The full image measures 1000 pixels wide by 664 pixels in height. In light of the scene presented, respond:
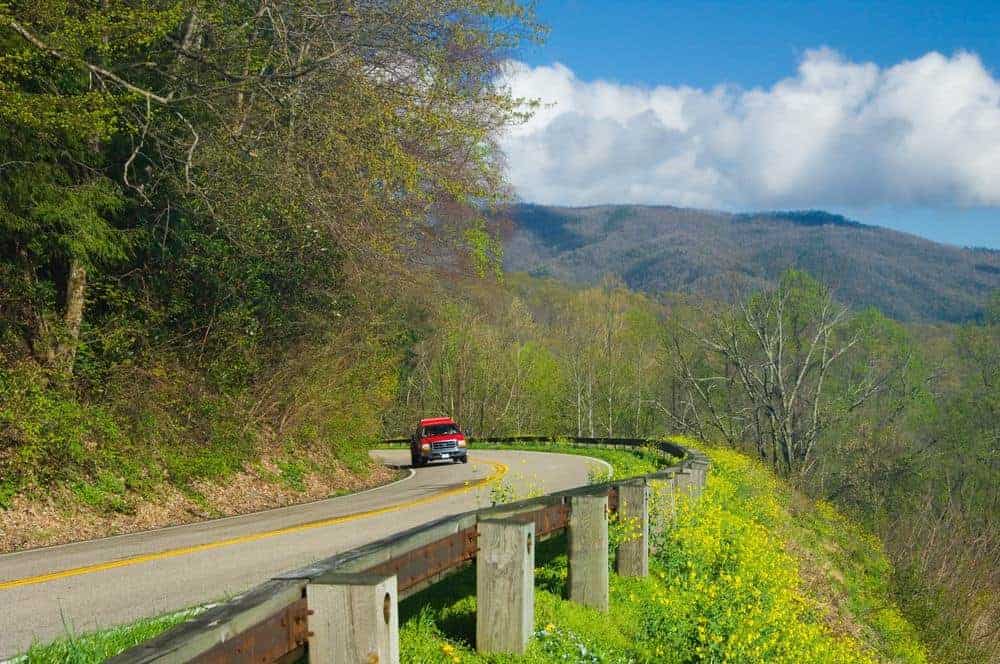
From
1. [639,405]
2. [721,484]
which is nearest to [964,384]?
[639,405]

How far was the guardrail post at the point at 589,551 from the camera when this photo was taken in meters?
7.14

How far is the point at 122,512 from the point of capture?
46.4 feet

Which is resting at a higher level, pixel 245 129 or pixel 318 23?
pixel 318 23

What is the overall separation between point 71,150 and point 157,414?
455 centimetres

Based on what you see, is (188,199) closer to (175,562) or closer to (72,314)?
(72,314)

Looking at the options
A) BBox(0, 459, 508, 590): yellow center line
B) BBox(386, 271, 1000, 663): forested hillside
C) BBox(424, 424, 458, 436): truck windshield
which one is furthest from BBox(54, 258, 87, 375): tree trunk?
BBox(424, 424, 458, 436): truck windshield

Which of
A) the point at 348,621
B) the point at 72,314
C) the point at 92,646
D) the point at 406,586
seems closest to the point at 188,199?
the point at 72,314

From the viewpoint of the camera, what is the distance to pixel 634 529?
839 centimetres

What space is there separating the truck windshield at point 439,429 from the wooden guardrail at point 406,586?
25110mm

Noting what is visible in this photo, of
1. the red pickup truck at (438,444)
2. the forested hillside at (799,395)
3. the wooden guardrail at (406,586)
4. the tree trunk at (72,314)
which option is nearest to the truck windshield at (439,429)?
the red pickup truck at (438,444)

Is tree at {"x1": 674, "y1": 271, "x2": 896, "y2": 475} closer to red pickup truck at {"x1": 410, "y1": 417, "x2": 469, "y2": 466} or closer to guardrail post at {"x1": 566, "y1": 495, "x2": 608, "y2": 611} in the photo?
red pickup truck at {"x1": 410, "y1": 417, "x2": 469, "y2": 466}

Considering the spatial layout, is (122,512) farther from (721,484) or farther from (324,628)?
(324,628)

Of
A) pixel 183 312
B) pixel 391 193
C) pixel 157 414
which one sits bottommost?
pixel 157 414

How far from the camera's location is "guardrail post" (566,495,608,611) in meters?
7.14
